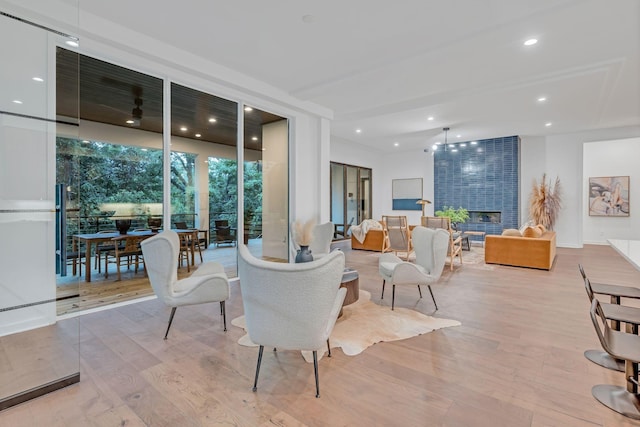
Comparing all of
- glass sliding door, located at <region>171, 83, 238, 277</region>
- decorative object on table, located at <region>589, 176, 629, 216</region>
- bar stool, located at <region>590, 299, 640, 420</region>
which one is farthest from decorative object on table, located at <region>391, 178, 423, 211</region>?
bar stool, located at <region>590, 299, 640, 420</region>

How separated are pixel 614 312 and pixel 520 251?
4331 millimetres

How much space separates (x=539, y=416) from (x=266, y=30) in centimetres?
408

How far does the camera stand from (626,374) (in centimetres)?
189

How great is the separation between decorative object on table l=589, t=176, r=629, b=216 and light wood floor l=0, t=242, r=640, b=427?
7809mm

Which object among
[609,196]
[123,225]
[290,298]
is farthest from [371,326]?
[609,196]

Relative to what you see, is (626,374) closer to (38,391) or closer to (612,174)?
(38,391)

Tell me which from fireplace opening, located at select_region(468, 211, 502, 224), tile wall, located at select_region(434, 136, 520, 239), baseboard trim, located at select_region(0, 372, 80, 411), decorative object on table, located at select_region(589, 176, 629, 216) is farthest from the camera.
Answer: fireplace opening, located at select_region(468, 211, 502, 224)

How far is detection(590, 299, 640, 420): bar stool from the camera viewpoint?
161 centimetres

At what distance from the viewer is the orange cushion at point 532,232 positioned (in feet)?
19.8

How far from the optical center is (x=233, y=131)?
502 cm

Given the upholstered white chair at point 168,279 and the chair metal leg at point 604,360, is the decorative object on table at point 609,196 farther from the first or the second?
the upholstered white chair at point 168,279

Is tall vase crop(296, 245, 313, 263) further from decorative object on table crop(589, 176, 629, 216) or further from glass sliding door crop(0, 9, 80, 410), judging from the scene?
decorative object on table crop(589, 176, 629, 216)

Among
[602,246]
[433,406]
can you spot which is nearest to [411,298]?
[433,406]

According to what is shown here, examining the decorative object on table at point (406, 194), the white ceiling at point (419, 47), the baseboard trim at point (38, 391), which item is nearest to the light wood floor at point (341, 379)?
the baseboard trim at point (38, 391)
